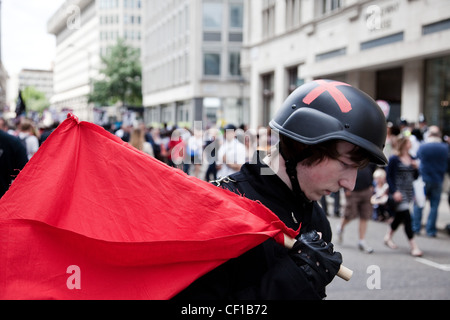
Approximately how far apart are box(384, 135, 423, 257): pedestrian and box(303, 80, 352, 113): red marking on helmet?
6.38m

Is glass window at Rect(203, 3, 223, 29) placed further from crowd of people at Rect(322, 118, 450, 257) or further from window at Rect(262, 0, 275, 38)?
crowd of people at Rect(322, 118, 450, 257)

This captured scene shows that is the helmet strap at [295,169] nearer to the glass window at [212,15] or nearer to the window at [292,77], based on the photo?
the window at [292,77]

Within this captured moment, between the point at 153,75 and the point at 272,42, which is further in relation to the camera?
the point at 153,75

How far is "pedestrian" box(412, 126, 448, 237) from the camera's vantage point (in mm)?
9195

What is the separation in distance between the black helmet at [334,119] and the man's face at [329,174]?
67mm

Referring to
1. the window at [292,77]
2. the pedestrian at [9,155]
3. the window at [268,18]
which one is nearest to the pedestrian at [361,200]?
the pedestrian at [9,155]

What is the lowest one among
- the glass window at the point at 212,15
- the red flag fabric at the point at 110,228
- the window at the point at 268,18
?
the red flag fabric at the point at 110,228

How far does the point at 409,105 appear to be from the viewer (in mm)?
16703

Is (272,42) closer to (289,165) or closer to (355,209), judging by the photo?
(355,209)

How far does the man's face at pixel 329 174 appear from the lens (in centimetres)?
181

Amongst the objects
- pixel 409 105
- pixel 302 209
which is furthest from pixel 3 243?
pixel 409 105

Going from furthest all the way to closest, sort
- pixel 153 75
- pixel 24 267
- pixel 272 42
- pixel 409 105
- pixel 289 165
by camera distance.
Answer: pixel 153 75 < pixel 272 42 < pixel 409 105 < pixel 289 165 < pixel 24 267

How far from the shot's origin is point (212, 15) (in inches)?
1748
